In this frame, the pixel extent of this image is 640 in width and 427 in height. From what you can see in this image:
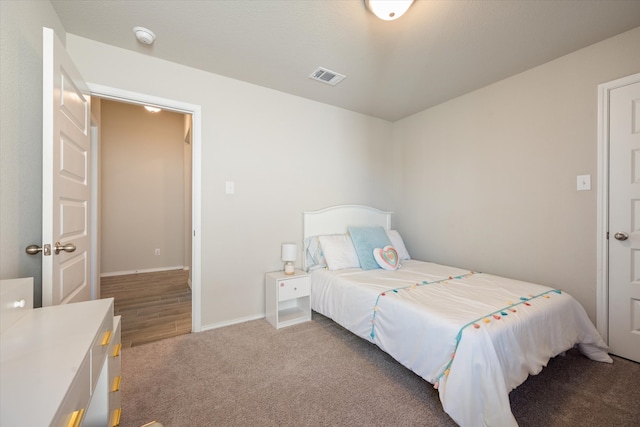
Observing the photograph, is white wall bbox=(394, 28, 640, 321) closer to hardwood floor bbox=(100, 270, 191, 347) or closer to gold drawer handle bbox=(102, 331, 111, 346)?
hardwood floor bbox=(100, 270, 191, 347)

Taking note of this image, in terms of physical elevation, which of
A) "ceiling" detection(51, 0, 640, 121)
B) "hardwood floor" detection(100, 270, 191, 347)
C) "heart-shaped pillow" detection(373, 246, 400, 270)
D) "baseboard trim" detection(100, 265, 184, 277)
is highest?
"ceiling" detection(51, 0, 640, 121)

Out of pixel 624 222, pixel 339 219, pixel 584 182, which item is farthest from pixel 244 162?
pixel 624 222

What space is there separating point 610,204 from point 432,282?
1.46m

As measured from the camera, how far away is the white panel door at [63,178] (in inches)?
50.1

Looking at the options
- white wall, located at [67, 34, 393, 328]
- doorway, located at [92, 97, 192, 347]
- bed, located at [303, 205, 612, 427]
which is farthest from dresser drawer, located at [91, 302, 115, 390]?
doorway, located at [92, 97, 192, 347]

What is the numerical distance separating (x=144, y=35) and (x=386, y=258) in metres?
2.78

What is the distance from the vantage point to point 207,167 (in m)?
2.48

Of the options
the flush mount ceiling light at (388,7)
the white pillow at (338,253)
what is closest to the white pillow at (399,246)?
the white pillow at (338,253)

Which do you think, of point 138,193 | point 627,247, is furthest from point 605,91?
point 138,193

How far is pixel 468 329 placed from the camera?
4.51ft

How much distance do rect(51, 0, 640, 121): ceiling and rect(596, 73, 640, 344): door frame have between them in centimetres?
53

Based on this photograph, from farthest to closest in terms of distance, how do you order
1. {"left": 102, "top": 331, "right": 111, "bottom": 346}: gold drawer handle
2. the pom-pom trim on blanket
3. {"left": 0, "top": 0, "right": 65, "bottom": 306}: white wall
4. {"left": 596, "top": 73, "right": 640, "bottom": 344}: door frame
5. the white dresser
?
Result: {"left": 596, "top": 73, "right": 640, "bottom": 344}: door frame
the pom-pom trim on blanket
{"left": 0, "top": 0, "right": 65, "bottom": 306}: white wall
{"left": 102, "top": 331, "right": 111, "bottom": 346}: gold drawer handle
the white dresser

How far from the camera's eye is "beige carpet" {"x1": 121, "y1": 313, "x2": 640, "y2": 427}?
143cm

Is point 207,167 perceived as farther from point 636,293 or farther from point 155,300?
point 636,293
